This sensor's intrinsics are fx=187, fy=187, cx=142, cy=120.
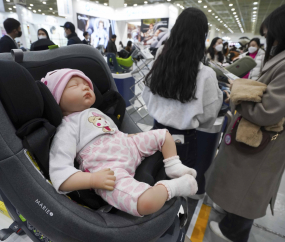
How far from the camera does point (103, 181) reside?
23.6 inches

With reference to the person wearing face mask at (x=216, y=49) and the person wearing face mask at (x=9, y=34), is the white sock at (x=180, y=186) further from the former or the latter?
the person wearing face mask at (x=216, y=49)

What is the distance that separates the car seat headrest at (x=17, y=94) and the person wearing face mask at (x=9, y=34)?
2.27m

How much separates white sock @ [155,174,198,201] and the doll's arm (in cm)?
17

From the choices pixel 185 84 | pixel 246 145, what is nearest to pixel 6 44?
pixel 185 84

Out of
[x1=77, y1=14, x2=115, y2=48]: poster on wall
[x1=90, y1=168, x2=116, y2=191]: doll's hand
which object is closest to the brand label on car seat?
[x1=90, y1=168, x2=116, y2=191]: doll's hand

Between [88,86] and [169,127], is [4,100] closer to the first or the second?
[88,86]

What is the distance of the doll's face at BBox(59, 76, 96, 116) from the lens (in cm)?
76

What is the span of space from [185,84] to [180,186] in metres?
0.54

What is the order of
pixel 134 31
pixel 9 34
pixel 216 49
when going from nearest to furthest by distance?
pixel 9 34, pixel 216 49, pixel 134 31

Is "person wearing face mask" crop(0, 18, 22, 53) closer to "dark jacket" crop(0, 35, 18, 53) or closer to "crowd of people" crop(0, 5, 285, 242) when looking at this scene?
"dark jacket" crop(0, 35, 18, 53)

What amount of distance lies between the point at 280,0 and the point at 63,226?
12.4 metres

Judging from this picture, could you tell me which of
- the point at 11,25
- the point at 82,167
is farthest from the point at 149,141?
the point at 11,25

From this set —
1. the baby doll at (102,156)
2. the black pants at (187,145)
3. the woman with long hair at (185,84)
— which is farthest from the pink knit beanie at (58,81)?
the black pants at (187,145)

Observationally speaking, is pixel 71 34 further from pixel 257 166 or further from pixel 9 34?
pixel 257 166
